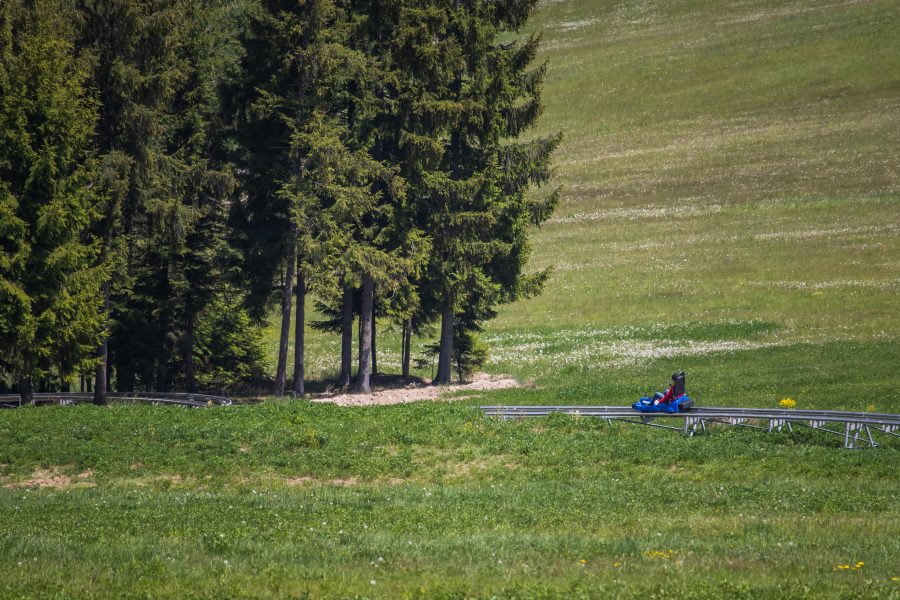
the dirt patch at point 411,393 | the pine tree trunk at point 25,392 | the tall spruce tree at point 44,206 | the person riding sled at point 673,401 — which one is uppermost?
the tall spruce tree at point 44,206

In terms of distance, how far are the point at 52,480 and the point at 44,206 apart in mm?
11965

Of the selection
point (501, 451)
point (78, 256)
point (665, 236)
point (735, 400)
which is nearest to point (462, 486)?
point (501, 451)

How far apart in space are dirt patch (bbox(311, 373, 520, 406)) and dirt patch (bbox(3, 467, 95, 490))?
1336 centimetres

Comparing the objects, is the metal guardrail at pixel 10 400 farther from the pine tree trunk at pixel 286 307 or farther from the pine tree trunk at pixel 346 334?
the pine tree trunk at pixel 346 334

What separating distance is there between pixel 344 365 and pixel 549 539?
28242mm

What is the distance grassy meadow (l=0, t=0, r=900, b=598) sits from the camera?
13875 millimetres

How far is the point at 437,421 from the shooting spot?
2900 cm

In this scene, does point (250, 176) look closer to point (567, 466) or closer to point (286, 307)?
point (286, 307)

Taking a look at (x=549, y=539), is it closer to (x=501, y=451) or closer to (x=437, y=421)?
(x=501, y=451)

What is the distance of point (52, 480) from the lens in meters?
24.5

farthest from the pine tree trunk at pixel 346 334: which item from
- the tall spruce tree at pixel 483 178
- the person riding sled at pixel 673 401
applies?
the person riding sled at pixel 673 401

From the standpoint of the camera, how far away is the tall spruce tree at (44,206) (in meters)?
32.5

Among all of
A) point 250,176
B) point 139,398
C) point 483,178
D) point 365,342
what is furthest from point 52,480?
point 483,178

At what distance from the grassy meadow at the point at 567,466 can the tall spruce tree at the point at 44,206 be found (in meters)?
3.44
